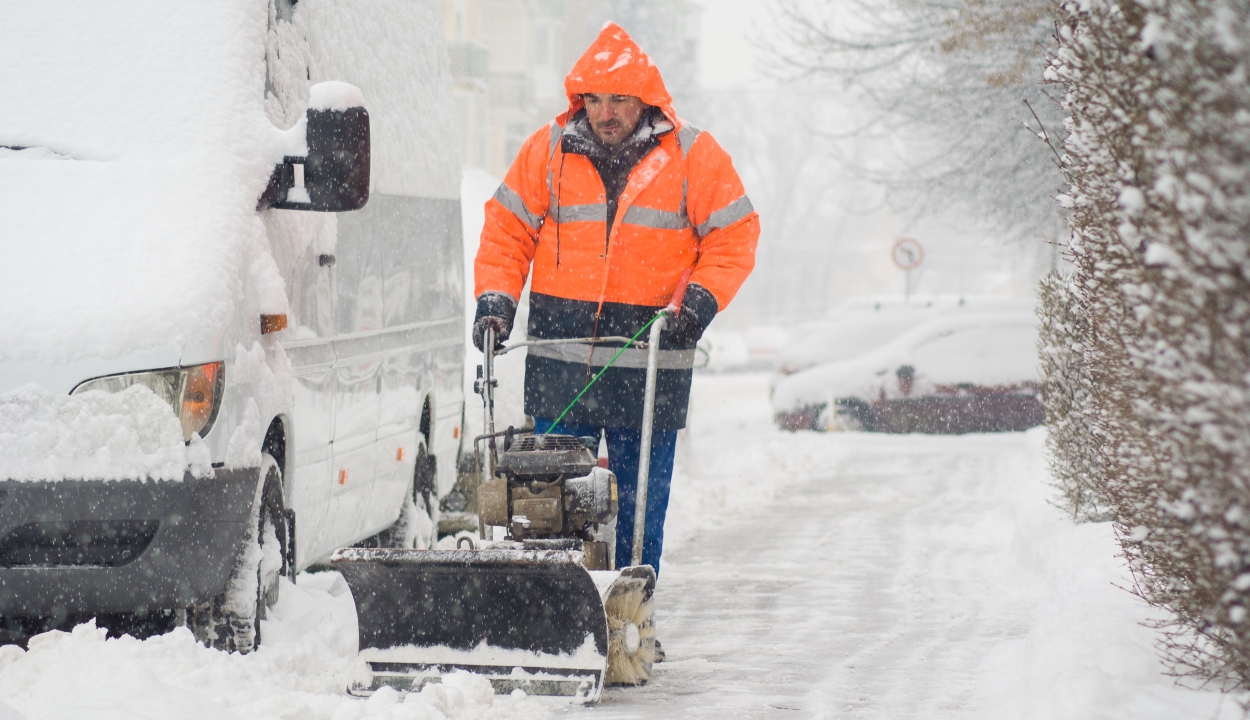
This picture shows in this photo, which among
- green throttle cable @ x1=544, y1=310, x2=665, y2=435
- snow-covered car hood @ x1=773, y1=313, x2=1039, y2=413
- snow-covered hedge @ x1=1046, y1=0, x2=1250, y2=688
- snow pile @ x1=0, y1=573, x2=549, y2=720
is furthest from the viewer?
snow-covered car hood @ x1=773, y1=313, x2=1039, y2=413

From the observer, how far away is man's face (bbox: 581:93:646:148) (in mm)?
5512

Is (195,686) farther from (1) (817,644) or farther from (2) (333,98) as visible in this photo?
(1) (817,644)

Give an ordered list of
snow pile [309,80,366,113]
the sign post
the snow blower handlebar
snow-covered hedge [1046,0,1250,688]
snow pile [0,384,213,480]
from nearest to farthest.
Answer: snow-covered hedge [1046,0,1250,688]
snow pile [0,384,213,480]
snow pile [309,80,366,113]
the snow blower handlebar
the sign post

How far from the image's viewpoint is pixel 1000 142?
1509 cm

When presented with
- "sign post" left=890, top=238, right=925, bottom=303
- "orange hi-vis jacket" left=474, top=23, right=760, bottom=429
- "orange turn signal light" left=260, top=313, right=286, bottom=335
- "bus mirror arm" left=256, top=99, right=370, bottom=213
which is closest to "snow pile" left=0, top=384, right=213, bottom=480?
"orange turn signal light" left=260, top=313, right=286, bottom=335

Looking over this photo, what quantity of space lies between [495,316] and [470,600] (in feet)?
3.56

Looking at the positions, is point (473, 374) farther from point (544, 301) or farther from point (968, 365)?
point (968, 365)

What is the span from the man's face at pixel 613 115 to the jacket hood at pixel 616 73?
44 mm

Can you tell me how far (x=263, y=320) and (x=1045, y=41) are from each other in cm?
809

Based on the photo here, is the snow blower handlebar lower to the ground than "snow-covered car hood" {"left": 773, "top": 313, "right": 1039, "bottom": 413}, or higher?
lower

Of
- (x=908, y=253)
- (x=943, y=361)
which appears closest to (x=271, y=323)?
(x=943, y=361)

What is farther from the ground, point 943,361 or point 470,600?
point 943,361

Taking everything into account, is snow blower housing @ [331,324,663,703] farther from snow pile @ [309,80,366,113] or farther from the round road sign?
the round road sign

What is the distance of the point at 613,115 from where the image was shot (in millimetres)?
5516
